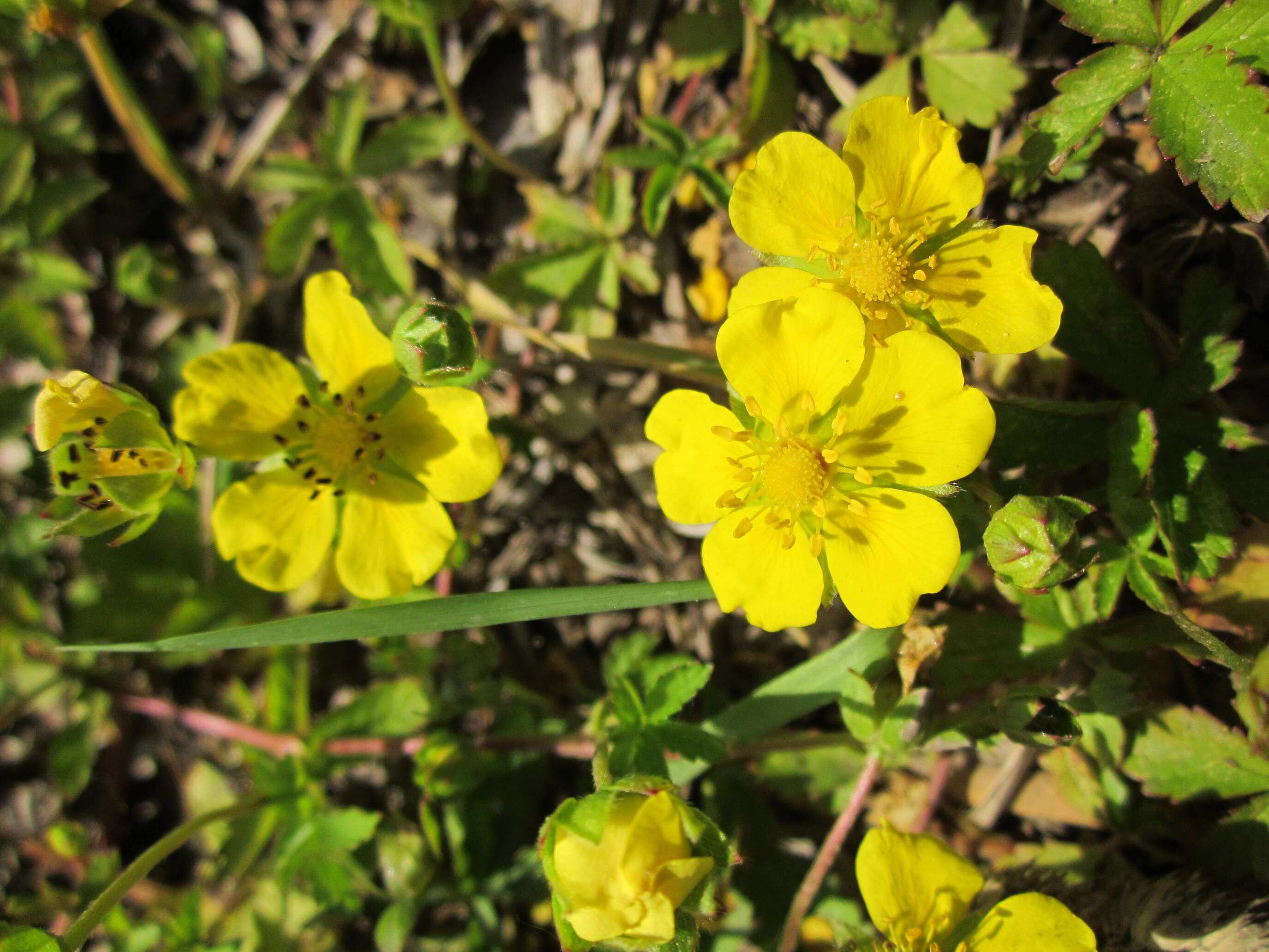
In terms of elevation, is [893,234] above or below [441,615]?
above

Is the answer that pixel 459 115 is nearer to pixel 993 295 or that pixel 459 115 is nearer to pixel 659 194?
pixel 659 194

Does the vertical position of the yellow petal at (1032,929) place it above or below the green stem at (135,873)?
above

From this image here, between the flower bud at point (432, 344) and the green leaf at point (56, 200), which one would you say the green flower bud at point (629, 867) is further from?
the green leaf at point (56, 200)

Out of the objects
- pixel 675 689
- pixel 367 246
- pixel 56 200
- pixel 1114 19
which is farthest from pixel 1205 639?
pixel 56 200

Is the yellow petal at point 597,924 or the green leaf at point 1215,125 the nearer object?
the yellow petal at point 597,924

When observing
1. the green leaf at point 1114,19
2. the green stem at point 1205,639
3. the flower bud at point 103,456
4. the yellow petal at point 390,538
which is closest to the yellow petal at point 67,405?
the flower bud at point 103,456

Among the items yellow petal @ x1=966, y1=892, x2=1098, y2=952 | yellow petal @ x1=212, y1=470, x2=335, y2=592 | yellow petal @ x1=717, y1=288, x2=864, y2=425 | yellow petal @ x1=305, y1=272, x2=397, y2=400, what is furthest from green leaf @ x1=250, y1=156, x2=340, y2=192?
yellow petal @ x1=966, y1=892, x2=1098, y2=952
